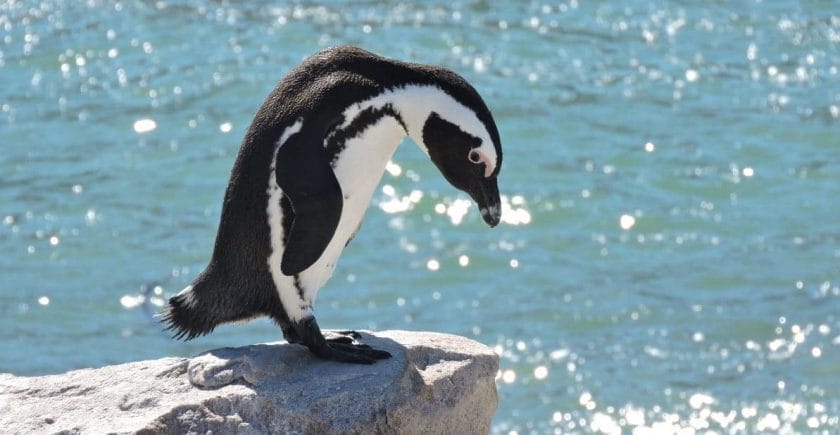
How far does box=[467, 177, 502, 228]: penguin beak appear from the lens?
4.73m

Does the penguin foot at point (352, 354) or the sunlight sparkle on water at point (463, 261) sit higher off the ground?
the sunlight sparkle on water at point (463, 261)

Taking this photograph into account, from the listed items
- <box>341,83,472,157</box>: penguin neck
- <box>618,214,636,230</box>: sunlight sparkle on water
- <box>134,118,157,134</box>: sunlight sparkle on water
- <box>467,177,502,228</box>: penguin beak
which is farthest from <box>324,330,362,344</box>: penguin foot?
<box>134,118,157,134</box>: sunlight sparkle on water

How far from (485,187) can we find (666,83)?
21.1 feet

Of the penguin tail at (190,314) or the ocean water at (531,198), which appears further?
the ocean water at (531,198)

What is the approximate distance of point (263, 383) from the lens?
4.57 meters

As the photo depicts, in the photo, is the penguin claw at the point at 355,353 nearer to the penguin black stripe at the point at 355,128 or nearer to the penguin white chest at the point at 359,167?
the penguin white chest at the point at 359,167

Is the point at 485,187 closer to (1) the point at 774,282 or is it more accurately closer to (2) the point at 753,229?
(1) the point at 774,282

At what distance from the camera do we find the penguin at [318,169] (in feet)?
14.6

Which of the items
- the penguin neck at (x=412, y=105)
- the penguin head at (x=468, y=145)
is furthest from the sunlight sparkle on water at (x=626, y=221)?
the penguin neck at (x=412, y=105)

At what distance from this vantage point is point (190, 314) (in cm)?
477

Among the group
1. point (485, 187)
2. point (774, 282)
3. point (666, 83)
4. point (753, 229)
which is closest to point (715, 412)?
point (774, 282)

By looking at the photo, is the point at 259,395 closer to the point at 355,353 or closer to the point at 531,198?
the point at 355,353

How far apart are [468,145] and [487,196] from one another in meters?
0.22

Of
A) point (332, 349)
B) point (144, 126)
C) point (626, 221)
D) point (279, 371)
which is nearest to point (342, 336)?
point (332, 349)
